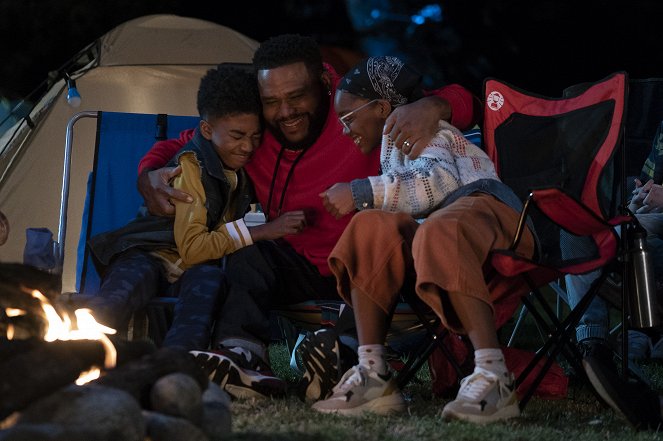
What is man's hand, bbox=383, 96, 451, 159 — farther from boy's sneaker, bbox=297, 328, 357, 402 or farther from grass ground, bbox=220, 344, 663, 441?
grass ground, bbox=220, 344, 663, 441

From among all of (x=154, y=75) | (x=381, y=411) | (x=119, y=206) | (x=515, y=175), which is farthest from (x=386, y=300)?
(x=154, y=75)

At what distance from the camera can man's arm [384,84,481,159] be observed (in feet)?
10.3

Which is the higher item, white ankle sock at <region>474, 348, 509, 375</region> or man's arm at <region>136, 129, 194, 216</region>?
man's arm at <region>136, 129, 194, 216</region>

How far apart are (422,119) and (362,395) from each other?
86 cm

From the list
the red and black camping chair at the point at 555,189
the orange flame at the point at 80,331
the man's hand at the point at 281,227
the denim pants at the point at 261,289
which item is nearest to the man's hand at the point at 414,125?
the red and black camping chair at the point at 555,189

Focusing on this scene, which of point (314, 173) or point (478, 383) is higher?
point (314, 173)

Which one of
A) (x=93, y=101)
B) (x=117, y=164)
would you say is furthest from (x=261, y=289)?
(x=93, y=101)

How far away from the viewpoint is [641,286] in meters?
3.00

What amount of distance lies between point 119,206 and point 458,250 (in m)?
1.98

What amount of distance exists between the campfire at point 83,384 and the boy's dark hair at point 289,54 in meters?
1.29

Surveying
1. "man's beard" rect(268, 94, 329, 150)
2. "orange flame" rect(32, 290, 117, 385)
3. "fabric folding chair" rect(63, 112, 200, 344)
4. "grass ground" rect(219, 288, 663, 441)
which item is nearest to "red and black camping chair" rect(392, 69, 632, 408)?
"grass ground" rect(219, 288, 663, 441)

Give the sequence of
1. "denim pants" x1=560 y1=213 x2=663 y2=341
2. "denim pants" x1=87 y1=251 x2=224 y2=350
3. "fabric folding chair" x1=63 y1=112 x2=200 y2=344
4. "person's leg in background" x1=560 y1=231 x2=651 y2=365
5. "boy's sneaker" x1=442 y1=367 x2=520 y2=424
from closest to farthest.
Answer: "boy's sneaker" x1=442 y1=367 x2=520 y2=424 < "denim pants" x1=87 y1=251 x2=224 y2=350 < "person's leg in background" x1=560 y1=231 x2=651 y2=365 < "denim pants" x1=560 y1=213 x2=663 y2=341 < "fabric folding chair" x1=63 y1=112 x2=200 y2=344

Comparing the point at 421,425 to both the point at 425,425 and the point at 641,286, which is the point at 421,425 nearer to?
the point at 425,425

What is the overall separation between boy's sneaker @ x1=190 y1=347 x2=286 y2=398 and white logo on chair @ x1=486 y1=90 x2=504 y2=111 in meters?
1.23
